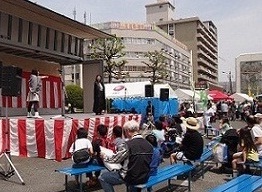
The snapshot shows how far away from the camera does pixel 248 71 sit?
11219 centimetres

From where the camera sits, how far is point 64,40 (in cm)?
1966

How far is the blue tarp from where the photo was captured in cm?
2742

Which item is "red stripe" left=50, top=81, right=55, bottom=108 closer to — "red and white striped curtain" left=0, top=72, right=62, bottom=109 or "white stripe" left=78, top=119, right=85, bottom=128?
"red and white striped curtain" left=0, top=72, right=62, bottom=109

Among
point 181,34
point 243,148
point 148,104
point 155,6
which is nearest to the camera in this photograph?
point 243,148

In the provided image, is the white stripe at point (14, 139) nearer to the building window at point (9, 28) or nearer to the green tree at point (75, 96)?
the building window at point (9, 28)

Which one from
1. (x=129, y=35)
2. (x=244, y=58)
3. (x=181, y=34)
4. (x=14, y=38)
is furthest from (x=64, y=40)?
(x=244, y=58)

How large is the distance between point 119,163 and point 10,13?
12102mm

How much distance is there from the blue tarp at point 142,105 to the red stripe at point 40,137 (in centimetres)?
1547

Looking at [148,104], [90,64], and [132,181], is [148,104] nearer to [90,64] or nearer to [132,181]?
[90,64]

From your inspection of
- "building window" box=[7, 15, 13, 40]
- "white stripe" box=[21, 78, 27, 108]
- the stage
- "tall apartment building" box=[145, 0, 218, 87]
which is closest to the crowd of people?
the stage

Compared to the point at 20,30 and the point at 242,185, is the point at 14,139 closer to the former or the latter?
the point at 20,30

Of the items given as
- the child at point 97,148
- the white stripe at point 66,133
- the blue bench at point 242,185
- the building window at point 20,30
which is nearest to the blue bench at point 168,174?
the blue bench at point 242,185

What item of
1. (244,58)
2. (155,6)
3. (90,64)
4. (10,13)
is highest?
(155,6)

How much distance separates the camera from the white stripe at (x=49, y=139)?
11.0 m
